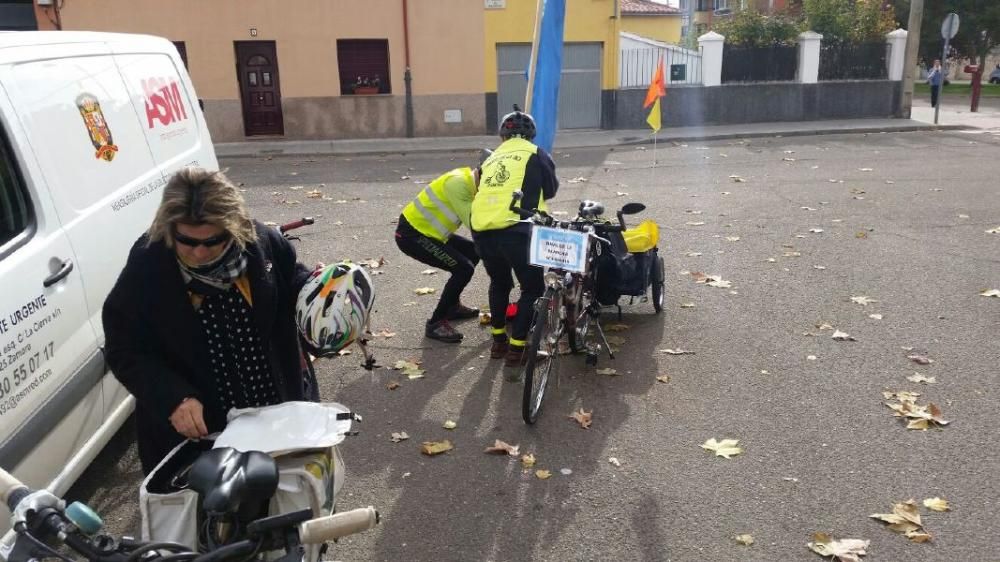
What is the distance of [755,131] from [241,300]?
18529mm

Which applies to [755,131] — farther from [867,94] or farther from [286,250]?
[286,250]

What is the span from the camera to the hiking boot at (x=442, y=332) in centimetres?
596

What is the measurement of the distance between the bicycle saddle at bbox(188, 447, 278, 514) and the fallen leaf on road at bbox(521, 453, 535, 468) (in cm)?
235

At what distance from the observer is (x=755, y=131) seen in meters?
19.3

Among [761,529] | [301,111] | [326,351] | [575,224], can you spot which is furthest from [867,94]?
[326,351]

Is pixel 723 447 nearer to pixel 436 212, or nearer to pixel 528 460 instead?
pixel 528 460

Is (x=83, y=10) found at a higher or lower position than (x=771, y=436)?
higher

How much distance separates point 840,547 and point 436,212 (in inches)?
138

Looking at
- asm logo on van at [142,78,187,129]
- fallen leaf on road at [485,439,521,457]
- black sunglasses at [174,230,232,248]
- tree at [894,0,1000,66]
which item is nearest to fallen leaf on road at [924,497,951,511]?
fallen leaf on road at [485,439,521,457]

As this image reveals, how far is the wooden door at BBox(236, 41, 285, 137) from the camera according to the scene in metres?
19.2

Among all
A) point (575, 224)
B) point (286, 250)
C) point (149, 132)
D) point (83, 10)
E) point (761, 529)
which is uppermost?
point (83, 10)

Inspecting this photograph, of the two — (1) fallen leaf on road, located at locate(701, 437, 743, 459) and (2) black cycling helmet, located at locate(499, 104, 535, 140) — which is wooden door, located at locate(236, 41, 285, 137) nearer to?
(2) black cycling helmet, located at locate(499, 104, 535, 140)

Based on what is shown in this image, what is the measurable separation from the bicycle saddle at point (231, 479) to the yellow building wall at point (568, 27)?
60.9 ft

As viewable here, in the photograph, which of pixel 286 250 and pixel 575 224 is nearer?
pixel 286 250
